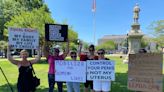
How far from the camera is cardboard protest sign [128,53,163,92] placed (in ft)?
28.3

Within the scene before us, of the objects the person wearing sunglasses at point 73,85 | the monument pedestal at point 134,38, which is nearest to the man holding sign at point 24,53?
the person wearing sunglasses at point 73,85

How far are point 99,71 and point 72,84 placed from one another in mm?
985

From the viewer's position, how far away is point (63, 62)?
335 inches

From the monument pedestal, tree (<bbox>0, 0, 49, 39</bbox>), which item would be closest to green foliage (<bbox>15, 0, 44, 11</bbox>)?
tree (<bbox>0, 0, 49, 39</bbox>)

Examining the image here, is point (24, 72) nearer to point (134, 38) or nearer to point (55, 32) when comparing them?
point (55, 32)

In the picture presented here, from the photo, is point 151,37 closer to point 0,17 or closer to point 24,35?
point 0,17

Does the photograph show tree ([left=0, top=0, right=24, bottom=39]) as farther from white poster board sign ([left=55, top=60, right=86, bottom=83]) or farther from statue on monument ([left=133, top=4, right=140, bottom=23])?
white poster board sign ([left=55, top=60, right=86, bottom=83])

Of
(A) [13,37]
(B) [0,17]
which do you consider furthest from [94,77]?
(B) [0,17]

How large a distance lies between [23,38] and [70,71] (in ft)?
4.95

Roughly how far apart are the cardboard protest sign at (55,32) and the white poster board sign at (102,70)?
5.27 ft

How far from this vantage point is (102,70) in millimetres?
8094

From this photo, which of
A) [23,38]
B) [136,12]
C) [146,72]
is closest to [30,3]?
[136,12]

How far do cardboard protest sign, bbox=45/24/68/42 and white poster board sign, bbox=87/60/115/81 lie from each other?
1.61 m

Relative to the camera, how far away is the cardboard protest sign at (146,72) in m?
8.62
